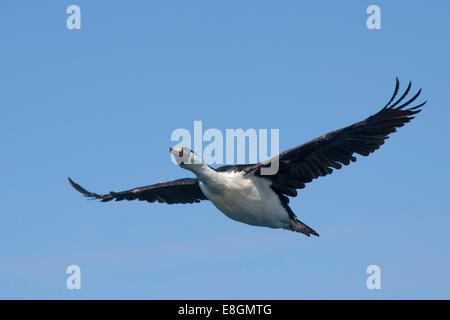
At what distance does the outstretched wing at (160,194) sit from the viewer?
29828 millimetres

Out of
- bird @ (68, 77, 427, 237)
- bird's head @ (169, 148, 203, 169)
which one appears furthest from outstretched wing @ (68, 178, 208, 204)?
bird's head @ (169, 148, 203, 169)

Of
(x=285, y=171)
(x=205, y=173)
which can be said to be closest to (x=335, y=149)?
(x=285, y=171)

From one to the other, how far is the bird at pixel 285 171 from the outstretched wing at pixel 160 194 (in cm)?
162

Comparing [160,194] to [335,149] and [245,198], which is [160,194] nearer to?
[245,198]

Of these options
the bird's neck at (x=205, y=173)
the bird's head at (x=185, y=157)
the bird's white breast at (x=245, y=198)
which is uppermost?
the bird's head at (x=185, y=157)

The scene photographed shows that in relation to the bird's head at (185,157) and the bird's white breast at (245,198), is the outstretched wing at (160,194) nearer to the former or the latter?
the bird's white breast at (245,198)

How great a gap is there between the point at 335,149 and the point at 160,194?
6970 mm

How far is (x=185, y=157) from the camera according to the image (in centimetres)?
2583

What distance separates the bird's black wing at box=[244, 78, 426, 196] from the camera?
2552 centimetres

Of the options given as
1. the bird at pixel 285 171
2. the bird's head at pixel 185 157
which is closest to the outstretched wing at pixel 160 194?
the bird at pixel 285 171

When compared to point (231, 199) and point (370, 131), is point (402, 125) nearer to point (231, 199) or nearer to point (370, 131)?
point (370, 131)

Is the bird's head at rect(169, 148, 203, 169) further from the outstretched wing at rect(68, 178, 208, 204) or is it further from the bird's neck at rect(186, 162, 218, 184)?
the outstretched wing at rect(68, 178, 208, 204)

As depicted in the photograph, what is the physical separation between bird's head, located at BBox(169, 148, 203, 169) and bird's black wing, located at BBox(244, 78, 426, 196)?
1706mm
